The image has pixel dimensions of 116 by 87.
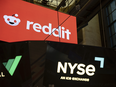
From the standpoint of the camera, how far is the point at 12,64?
143cm

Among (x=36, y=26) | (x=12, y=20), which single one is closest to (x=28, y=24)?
(x=36, y=26)

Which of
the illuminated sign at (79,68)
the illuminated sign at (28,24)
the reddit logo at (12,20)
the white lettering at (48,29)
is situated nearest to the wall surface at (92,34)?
the illuminated sign at (28,24)

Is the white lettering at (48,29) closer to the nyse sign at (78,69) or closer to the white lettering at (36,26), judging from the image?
the white lettering at (36,26)

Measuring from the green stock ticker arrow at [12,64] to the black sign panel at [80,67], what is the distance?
0.28m

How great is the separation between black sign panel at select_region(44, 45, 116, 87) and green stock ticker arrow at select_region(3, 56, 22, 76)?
0.91ft

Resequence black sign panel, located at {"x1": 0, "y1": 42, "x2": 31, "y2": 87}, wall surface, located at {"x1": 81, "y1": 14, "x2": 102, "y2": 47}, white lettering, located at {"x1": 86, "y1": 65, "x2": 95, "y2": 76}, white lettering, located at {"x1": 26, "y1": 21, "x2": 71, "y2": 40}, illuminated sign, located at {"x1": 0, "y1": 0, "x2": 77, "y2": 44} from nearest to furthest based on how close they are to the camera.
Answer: black sign panel, located at {"x1": 0, "y1": 42, "x2": 31, "y2": 87} < white lettering, located at {"x1": 86, "y1": 65, "x2": 95, "y2": 76} < illuminated sign, located at {"x1": 0, "y1": 0, "x2": 77, "y2": 44} < white lettering, located at {"x1": 26, "y1": 21, "x2": 71, "y2": 40} < wall surface, located at {"x1": 81, "y1": 14, "x2": 102, "y2": 47}

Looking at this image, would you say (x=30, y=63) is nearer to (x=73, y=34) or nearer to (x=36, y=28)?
(x=36, y=28)

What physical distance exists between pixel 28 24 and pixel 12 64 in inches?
128

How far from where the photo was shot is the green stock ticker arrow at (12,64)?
4.65 feet

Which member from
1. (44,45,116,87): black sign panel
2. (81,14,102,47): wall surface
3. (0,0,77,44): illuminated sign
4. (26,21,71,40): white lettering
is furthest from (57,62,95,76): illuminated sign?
(81,14,102,47): wall surface

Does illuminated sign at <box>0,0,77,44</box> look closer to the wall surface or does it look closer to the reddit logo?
the reddit logo

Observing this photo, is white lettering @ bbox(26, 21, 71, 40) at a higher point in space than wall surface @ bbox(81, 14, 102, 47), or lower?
lower

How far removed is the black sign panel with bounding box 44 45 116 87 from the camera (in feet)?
4.79

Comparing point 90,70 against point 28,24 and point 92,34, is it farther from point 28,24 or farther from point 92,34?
point 92,34
